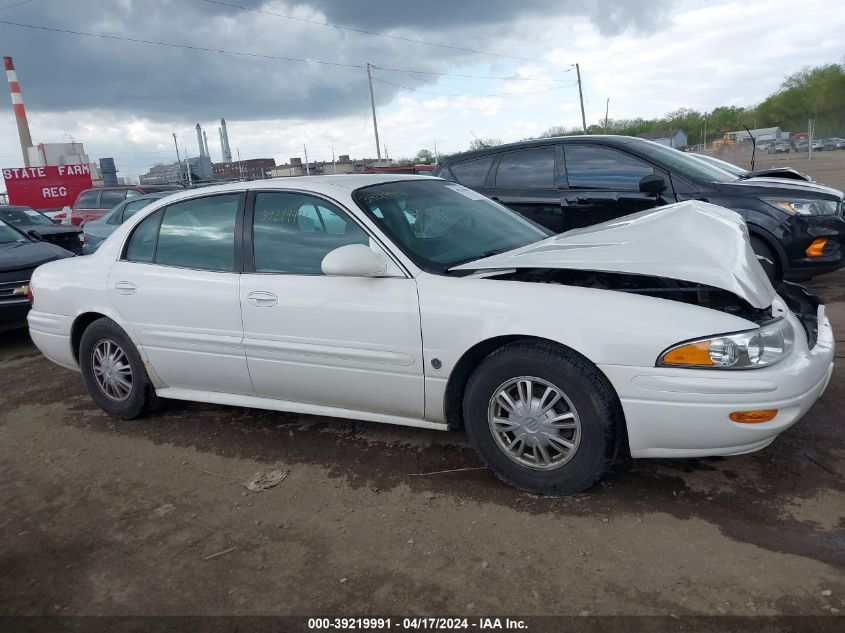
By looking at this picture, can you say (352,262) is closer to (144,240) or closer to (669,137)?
(144,240)

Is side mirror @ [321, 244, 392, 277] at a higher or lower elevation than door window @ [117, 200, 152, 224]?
lower

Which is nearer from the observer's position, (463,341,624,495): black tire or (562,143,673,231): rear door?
(463,341,624,495): black tire

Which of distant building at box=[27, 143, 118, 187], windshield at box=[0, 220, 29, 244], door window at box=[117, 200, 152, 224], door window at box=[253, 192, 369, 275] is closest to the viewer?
door window at box=[253, 192, 369, 275]

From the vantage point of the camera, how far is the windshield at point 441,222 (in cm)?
340

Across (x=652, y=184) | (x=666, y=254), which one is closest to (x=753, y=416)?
(x=666, y=254)

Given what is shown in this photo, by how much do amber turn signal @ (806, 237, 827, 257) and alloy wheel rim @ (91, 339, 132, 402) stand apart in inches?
216

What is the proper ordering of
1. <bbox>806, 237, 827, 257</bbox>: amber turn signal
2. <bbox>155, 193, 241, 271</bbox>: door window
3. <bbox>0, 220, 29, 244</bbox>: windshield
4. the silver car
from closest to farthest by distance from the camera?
<bbox>155, 193, 241, 271</bbox>: door window < <bbox>806, 237, 827, 257</bbox>: amber turn signal < <bbox>0, 220, 29, 244</bbox>: windshield < the silver car

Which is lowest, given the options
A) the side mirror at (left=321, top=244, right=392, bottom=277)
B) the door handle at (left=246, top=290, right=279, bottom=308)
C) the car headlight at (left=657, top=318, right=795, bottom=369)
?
the car headlight at (left=657, top=318, right=795, bottom=369)

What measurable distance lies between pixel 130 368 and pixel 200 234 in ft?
3.46

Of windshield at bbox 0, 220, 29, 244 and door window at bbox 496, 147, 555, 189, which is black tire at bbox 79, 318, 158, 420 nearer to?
door window at bbox 496, 147, 555, 189

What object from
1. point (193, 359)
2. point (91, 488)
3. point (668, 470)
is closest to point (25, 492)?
point (91, 488)

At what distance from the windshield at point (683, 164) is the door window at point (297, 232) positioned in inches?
141

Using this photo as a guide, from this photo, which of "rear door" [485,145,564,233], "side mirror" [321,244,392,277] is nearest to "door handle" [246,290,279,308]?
"side mirror" [321,244,392,277]

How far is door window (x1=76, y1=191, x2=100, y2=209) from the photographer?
15.5 meters
